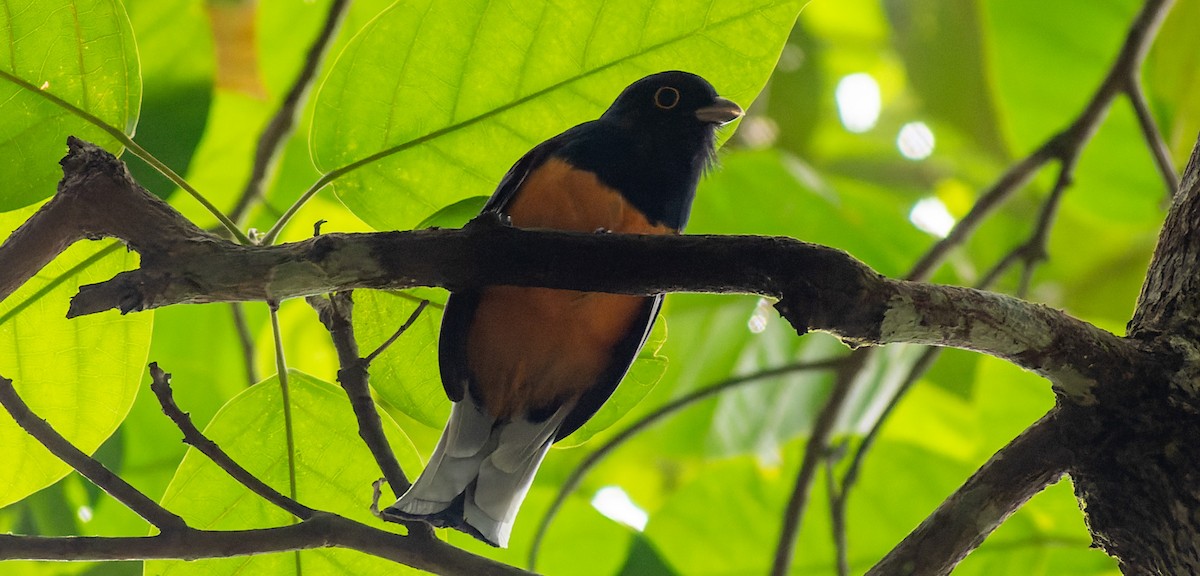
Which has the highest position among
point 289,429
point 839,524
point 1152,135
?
point 1152,135

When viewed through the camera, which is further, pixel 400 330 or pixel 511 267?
pixel 400 330

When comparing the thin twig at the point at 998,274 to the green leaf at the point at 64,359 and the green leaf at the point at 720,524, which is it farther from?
the green leaf at the point at 64,359

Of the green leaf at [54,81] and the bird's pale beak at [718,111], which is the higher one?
the bird's pale beak at [718,111]

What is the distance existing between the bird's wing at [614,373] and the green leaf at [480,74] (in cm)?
39

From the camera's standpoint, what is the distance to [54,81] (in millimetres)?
1730

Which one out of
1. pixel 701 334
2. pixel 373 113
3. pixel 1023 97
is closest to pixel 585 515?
pixel 701 334

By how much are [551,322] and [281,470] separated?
1.86 feet

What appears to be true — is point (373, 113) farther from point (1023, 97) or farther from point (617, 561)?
point (1023, 97)

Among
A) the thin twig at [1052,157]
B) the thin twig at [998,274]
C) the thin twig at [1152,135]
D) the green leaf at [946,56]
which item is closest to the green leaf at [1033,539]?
the thin twig at [998,274]

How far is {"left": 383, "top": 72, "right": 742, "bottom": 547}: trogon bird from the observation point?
2008mm

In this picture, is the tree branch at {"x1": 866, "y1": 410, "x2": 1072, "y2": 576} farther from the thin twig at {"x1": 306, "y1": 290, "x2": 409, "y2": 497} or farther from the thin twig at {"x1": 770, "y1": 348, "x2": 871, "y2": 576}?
the thin twig at {"x1": 770, "y1": 348, "x2": 871, "y2": 576}

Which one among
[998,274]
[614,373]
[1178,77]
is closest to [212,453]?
[614,373]

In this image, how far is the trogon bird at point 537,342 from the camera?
201 cm

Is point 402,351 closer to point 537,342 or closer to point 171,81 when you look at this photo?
point 537,342
